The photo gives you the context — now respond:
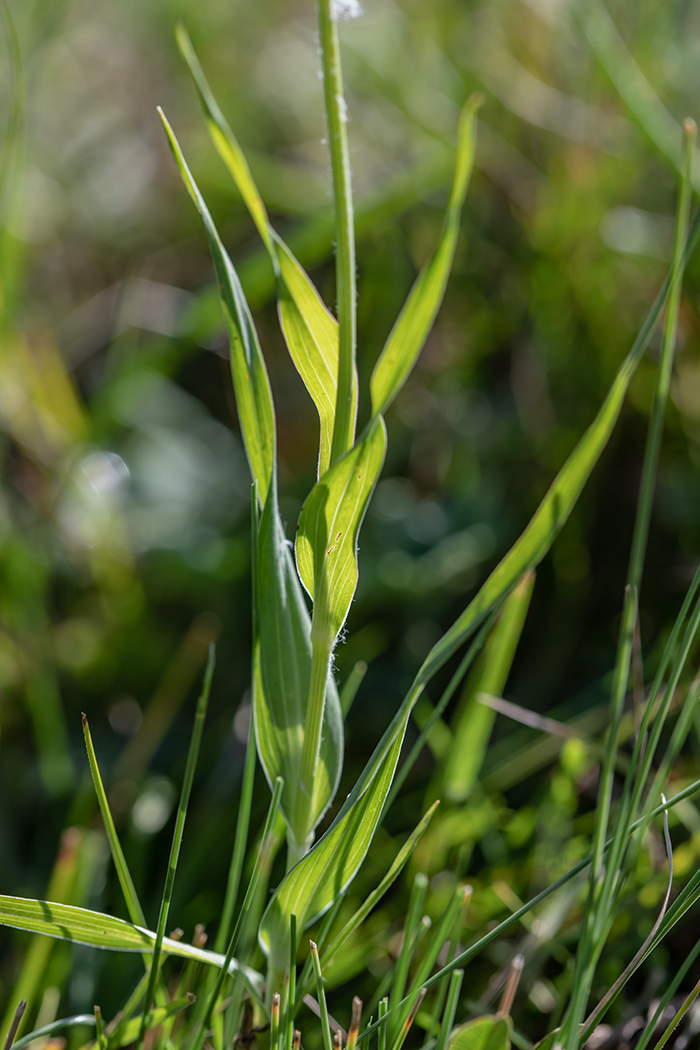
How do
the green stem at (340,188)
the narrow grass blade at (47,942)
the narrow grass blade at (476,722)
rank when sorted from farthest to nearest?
the narrow grass blade at (476,722)
the narrow grass blade at (47,942)
the green stem at (340,188)

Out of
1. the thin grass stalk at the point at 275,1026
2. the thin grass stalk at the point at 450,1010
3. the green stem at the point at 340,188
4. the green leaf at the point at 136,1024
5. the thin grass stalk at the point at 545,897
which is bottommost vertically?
the green leaf at the point at 136,1024

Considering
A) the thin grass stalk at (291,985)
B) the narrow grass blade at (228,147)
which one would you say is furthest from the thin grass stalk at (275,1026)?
the narrow grass blade at (228,147)

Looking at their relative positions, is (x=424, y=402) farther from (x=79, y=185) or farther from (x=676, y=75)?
(x=79, y=185)

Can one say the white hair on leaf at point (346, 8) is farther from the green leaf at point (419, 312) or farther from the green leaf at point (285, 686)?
the green leaf at point (285, 686)

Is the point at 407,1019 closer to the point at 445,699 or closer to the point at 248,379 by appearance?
the point at 445,699

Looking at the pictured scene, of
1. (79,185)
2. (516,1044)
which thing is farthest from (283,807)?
(79,185)

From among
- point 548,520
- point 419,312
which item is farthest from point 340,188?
point 548,520

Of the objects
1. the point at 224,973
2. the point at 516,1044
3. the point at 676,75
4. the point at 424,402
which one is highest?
the point at 676,75
